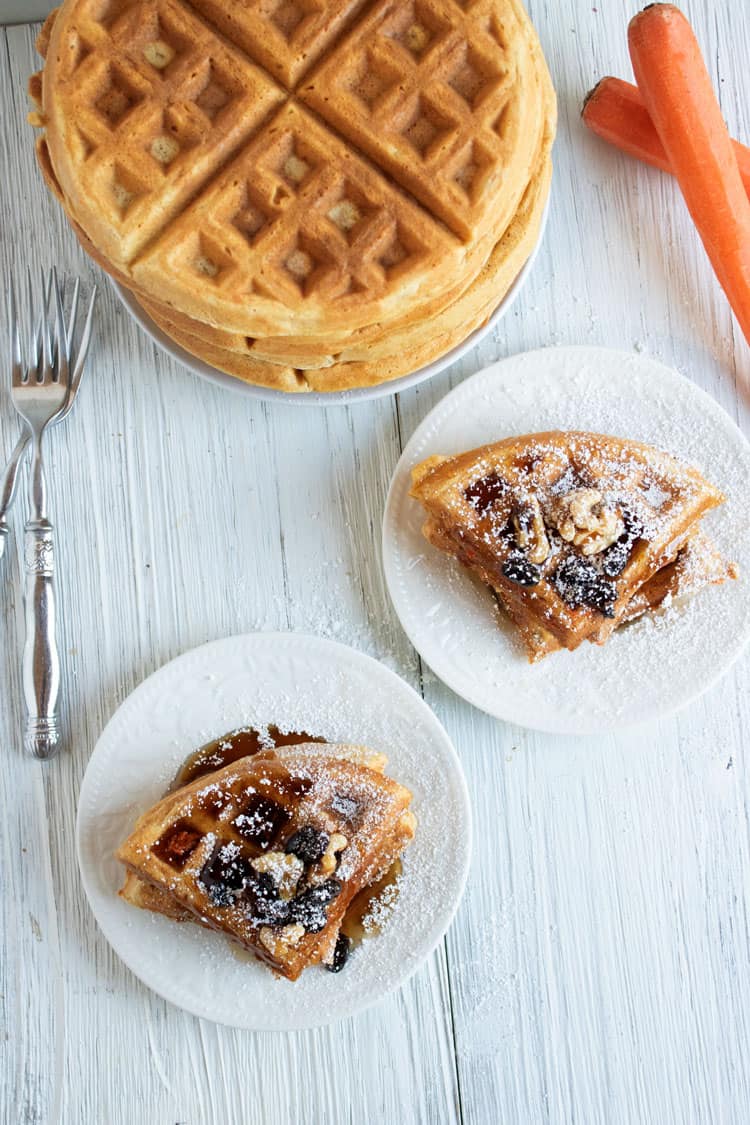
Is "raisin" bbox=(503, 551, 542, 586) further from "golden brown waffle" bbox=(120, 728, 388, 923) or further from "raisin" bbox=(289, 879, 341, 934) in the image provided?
"raisin" bbox=(289, 879, 341, 934)

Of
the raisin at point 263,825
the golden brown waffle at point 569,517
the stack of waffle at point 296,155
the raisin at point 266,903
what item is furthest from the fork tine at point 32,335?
the raisin at point 266,903

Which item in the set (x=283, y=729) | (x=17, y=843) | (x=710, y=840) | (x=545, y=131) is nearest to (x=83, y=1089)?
(x=17, y=843)

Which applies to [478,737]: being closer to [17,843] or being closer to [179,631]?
[179,631]

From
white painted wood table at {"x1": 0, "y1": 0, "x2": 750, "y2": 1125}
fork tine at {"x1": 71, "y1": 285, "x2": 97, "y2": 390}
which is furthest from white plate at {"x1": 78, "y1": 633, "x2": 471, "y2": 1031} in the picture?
A: fork tine at {"x1": 71, "y1": 285, "x2": 97, "y2": 390}

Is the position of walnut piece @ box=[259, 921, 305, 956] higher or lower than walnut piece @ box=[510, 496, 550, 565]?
lower

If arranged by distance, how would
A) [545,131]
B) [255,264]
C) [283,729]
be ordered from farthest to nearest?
[283,729] < [545,131] < [255,264]

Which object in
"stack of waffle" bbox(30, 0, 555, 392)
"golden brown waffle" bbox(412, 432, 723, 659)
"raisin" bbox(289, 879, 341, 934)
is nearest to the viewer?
"stack of waffle" bbox(30, 0, 555, 392)

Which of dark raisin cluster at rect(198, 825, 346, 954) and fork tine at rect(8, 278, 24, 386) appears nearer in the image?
dark raisin cluster at rect(198, 825, 346, 954)
